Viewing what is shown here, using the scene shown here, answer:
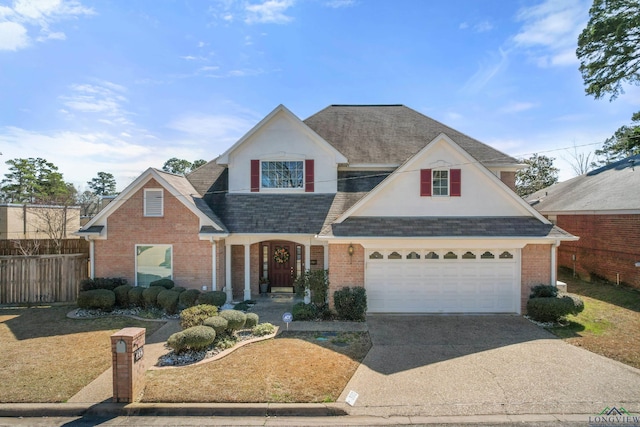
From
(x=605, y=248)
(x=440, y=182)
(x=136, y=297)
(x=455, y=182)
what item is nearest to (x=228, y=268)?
(x=136, y=297)

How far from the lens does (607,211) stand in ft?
52.0

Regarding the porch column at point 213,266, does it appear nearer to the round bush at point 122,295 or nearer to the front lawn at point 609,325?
the round bush at point 122,295

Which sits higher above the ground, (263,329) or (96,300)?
(96,300)

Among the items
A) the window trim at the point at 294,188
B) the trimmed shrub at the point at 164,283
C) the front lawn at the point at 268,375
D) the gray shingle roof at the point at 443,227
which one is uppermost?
the window trim at the point at 294,188

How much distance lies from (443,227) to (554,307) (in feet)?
13.5

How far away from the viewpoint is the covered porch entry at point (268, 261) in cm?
1405

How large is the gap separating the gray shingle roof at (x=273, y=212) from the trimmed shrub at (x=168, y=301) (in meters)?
3.34

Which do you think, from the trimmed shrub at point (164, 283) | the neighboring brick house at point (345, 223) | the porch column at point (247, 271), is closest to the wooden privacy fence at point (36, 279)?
the neighboring brick house at point (345, 223)

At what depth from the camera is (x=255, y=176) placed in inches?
600

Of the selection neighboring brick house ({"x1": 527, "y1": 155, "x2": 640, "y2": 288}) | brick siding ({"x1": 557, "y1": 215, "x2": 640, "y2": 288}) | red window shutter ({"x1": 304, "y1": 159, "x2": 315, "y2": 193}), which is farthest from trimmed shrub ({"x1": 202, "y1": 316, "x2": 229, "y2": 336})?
brick siding ({"x1": 557, "y1": 215, "x2": 640, "y2": 288})

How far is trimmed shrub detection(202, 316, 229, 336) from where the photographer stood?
8.64 metres

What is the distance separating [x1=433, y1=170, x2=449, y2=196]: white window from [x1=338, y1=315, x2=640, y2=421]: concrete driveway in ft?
15.9

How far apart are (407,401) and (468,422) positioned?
108 cm

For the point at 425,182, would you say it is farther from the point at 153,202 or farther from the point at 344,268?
the point at 153,202
